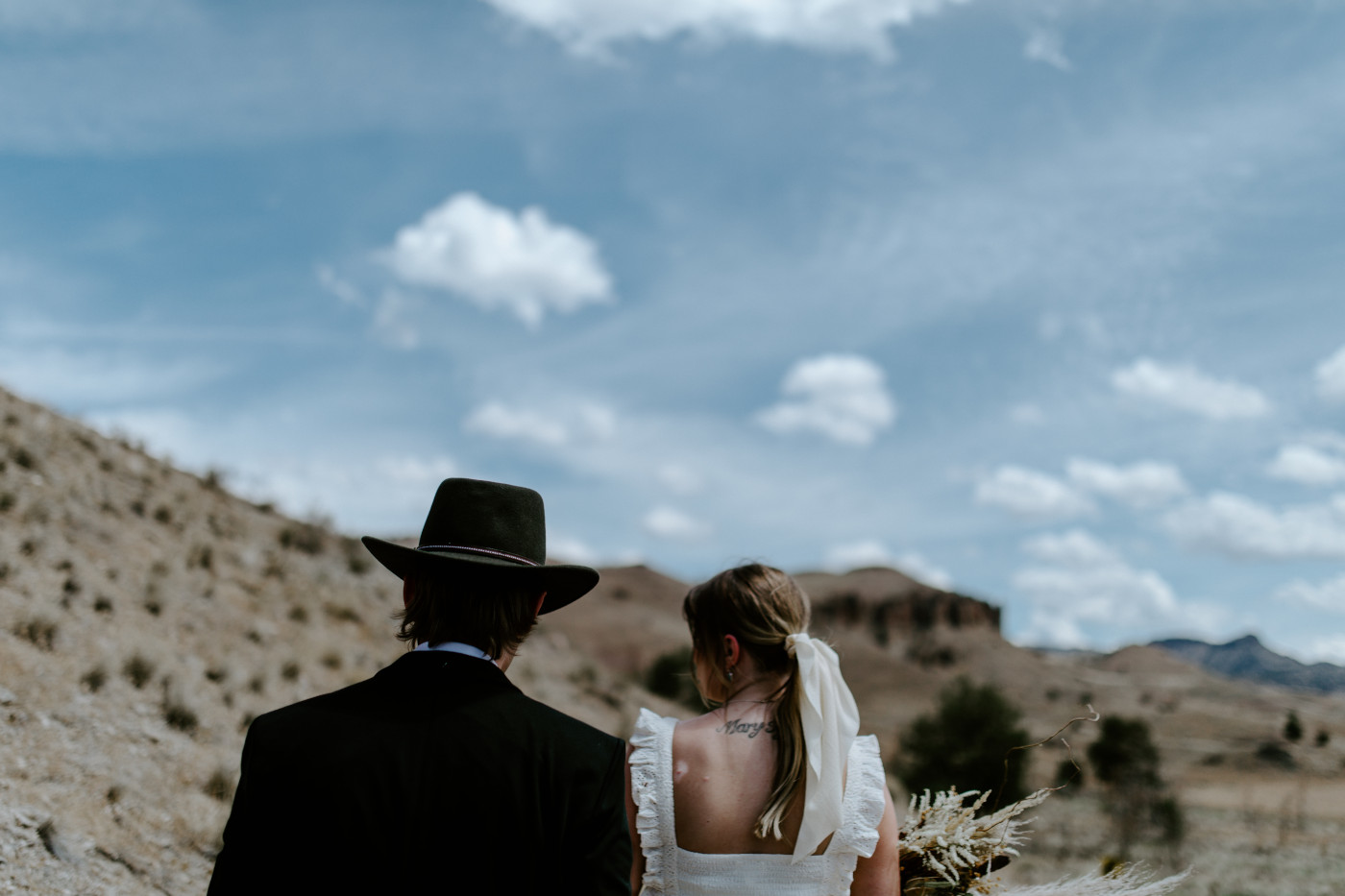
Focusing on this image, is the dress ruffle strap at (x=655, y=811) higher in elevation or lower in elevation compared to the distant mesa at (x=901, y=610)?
lower

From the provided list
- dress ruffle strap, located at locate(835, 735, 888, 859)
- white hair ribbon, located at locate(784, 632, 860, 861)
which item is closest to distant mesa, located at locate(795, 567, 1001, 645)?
dress ruffle strap, located at locate(835, 735, 888, 859)

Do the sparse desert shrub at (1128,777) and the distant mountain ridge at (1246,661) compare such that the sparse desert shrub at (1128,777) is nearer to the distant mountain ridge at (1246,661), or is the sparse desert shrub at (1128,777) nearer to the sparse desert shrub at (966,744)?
the sparse desert shrub at (966,744)

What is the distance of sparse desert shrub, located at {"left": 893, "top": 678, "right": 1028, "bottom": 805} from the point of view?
1008 inches

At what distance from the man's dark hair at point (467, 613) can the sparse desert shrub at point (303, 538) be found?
1804 centimetres

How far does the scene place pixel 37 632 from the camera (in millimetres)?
9195

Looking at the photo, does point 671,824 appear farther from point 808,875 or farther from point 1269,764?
point 1269,764

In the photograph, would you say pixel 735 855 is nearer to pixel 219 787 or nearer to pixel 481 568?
pixel 481 568

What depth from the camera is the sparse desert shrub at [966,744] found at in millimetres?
25594

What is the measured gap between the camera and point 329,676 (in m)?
13.7

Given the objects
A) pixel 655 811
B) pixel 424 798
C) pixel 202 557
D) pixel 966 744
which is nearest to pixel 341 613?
pixel 202 557

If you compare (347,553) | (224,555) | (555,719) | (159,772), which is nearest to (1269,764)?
(347,553)

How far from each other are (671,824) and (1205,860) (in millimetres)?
21150

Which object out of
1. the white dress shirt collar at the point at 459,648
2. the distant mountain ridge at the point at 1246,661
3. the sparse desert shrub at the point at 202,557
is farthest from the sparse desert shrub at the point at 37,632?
the distant mountain ridge at the point at 1246,661

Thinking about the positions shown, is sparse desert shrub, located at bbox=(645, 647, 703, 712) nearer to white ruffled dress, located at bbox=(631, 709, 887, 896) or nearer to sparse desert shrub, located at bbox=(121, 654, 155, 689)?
sparse desert shrub, located at bbox=(121, 654, 155, 689)
